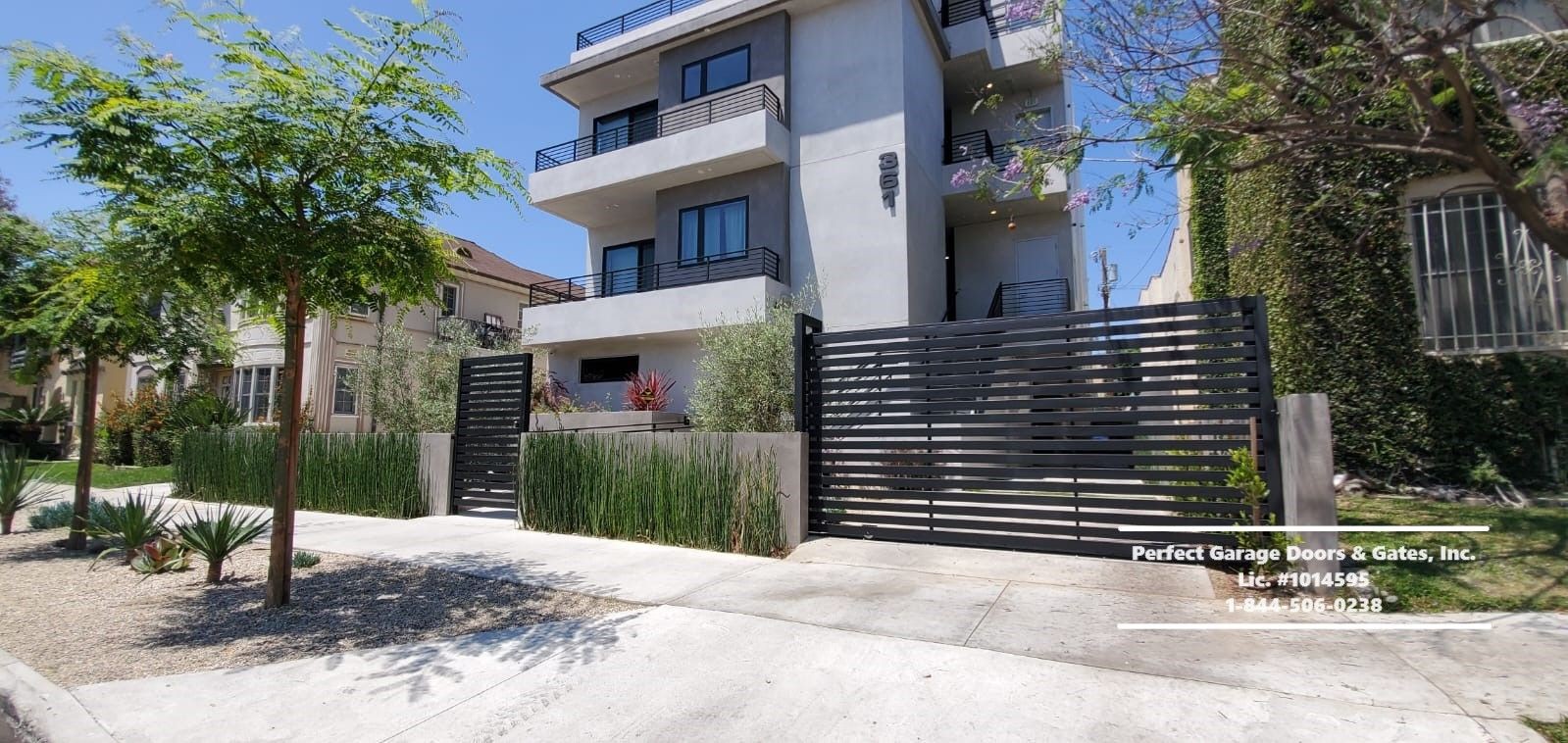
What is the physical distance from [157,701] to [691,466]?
15.2 feet

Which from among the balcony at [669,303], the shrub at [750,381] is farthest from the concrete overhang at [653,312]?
the shrub at [750,381]

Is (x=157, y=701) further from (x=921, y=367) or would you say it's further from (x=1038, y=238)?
(x=1038, y=238)

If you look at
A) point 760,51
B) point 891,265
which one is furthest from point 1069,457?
point 760,51

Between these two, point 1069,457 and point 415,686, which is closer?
point 415,686

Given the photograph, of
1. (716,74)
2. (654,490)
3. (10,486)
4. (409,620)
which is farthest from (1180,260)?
(10,486)

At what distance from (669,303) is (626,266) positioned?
385 cm

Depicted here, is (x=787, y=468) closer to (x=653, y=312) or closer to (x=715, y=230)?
(x=653, y=312)

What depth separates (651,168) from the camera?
15469mm

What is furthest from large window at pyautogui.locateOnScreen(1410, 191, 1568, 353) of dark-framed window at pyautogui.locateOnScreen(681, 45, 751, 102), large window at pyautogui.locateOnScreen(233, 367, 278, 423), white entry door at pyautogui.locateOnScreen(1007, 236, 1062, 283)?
large window at pyautogui.locateOnScreen(233, 367, 278, 423)

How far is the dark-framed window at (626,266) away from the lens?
17453 millimetres

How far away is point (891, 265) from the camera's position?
1353 cm

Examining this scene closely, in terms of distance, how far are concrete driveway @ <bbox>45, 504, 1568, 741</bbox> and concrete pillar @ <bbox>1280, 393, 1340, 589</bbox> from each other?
644mm

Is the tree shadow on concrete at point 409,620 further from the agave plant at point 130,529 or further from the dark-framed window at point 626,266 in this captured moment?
the dark-framed window at point 626,266

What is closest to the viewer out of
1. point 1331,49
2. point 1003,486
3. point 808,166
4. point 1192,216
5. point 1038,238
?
point 1331,49
